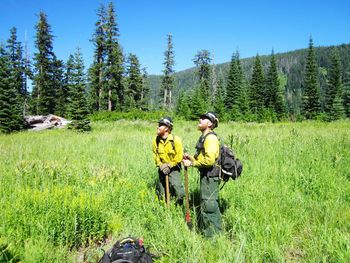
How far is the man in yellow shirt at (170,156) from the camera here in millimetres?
5761

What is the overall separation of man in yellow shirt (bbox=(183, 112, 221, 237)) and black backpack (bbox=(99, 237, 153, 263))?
51.3 inches

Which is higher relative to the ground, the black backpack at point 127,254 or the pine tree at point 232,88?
the pine tree at point 232,88

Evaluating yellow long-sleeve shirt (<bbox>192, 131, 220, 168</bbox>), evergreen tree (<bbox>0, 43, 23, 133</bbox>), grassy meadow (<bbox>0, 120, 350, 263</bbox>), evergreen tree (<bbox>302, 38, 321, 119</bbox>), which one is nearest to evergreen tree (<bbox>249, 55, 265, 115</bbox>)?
evergreen tree (<bbox>302, 38, 321, 119</bbox>)

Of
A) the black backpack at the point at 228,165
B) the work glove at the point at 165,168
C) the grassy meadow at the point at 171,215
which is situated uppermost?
the black backpack at the point at 228,165

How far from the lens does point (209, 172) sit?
460cm

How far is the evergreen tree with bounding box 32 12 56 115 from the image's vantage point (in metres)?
38.4

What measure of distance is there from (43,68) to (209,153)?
39694 millimetres

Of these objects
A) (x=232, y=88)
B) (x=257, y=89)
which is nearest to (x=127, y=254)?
(x=232, y=88)

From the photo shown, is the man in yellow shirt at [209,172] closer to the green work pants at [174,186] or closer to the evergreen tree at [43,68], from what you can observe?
the green work pants at [174,186]

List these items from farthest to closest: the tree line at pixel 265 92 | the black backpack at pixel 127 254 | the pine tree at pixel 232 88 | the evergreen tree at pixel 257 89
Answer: the evergreen tree at pixel 257 89
the pine tree at pixel 232 88
the tree line at pixel 265 92
the black backpack at pixel 127 254

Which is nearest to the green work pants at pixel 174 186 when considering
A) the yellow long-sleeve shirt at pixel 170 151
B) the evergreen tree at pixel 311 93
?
the yellow long-sleeve shirt at pixel 170 151

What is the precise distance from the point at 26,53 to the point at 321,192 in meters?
45.8

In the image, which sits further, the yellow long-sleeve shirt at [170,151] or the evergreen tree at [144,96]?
the evergreen tree at [144,96]

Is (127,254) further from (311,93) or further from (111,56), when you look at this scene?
(311,93)
